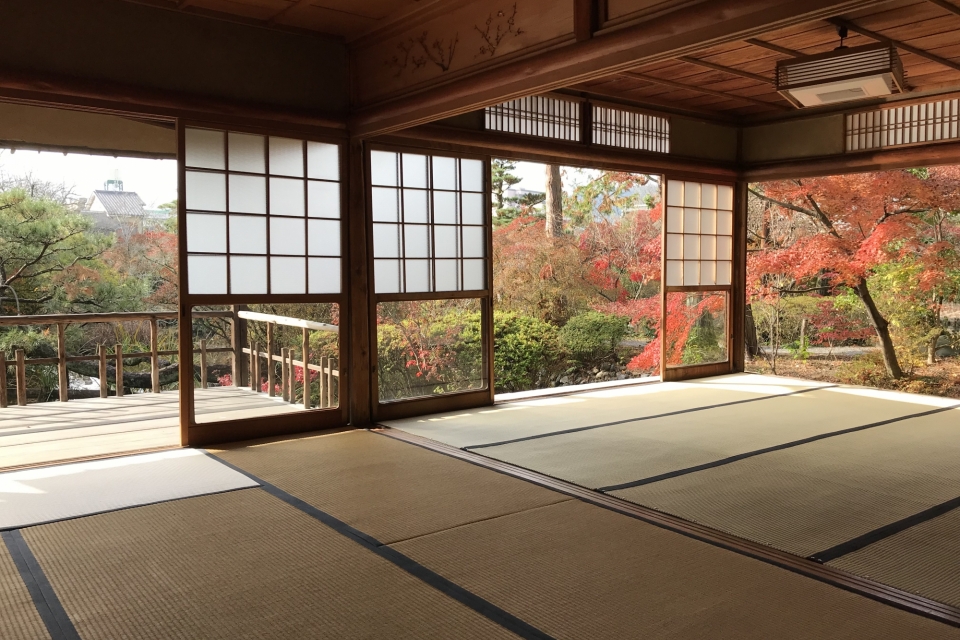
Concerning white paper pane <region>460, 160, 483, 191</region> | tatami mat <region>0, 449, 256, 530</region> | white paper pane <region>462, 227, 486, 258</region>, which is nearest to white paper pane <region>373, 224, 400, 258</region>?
white paper pane <region>462, 227, 486, 258</region>

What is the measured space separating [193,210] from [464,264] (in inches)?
80.7

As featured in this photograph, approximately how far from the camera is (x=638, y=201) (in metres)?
11.2

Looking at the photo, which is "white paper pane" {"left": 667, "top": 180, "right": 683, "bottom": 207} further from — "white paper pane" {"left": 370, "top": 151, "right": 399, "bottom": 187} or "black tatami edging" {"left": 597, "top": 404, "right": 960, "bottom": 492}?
"white paper pane" {"left": 370, "top": 151, "right": 399, "bottom": 187}

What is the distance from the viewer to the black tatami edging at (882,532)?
271 cm

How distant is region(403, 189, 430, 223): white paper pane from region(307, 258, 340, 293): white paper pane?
0.69 m

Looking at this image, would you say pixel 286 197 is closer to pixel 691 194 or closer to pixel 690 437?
pixel 690 437

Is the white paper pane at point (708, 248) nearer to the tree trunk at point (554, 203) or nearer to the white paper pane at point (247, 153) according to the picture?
the tree trunk at point (554, 203)

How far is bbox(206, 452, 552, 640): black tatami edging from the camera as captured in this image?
2.16m

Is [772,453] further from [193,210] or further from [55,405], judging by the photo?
[55,405]

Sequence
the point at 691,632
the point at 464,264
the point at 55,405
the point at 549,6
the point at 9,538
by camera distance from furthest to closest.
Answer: the point at 55,405, the point at 464,264, the point at 549,6, the point at 9,538, the point at 691,632

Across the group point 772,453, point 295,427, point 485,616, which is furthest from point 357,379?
point 485,616

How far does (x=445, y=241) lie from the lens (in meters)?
5.66

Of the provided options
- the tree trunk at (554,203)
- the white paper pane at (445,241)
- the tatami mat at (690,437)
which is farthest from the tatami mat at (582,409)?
the tree trunk at (554,203)

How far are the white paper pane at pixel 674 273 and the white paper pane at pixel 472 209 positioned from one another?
95.0 inches
